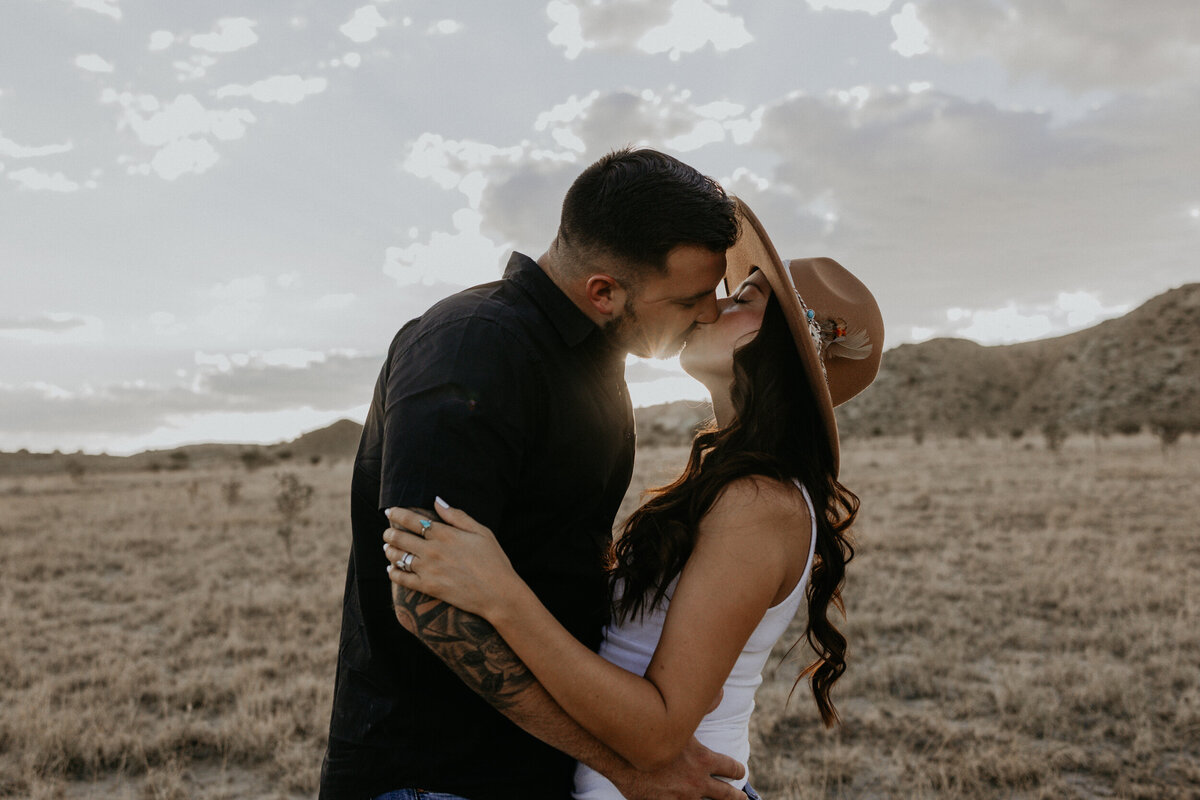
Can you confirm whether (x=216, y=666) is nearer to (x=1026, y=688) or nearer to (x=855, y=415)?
(x=1026, y=688)

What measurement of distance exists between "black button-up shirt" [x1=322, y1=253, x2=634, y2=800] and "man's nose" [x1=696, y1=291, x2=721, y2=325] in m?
0.38

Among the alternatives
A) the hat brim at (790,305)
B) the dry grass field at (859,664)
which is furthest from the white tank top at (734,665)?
the dry grass field at (859,664)

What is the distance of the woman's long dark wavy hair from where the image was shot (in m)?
2.07

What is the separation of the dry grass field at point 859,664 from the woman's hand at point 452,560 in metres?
1.46

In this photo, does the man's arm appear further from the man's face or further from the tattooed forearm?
the man's face

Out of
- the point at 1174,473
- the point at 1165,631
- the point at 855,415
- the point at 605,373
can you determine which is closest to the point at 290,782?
the point at 605,373

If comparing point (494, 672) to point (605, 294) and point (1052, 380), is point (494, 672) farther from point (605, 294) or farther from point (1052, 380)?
point (1052, 380)

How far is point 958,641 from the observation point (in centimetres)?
751

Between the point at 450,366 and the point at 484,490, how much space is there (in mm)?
270

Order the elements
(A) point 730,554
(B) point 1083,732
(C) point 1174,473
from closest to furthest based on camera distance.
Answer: (A) point 730,554
(B) point 1083,732
(C) point 1174,473

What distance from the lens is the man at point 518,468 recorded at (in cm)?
163

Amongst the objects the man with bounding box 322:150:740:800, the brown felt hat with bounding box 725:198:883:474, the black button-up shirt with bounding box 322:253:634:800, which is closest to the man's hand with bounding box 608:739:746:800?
the man with bounding box 322:150:740:800

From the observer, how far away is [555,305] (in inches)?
79.0

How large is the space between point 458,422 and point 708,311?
3.24ft
